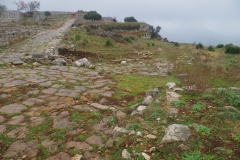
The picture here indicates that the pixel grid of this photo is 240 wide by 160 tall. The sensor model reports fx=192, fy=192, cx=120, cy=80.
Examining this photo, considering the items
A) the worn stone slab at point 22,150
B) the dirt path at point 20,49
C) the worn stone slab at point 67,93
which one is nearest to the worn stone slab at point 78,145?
→ the worn stone slab at point 22,150

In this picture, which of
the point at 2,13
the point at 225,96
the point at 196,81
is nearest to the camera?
the point at 225,96

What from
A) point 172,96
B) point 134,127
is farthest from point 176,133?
point 172,96

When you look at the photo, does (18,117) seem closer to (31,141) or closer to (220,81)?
(31,141)

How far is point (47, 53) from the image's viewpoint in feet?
26.3

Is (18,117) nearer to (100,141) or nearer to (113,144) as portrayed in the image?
(100,141)

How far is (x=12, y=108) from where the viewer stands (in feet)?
11.5

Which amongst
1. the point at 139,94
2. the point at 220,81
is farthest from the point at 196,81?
the point at 220,81

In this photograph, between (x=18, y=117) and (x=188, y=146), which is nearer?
(x=188, y=146)

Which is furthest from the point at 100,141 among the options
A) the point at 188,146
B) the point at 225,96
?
the point at 225,96

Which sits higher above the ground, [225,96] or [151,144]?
[225,96]

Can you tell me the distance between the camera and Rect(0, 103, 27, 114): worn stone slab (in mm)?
3371

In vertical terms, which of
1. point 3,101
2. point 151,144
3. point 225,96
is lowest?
point 3,101

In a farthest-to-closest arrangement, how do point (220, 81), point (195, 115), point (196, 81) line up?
point (220, 81)
point (196, 81)
point (195, 115)

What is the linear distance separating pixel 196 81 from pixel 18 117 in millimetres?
3756
